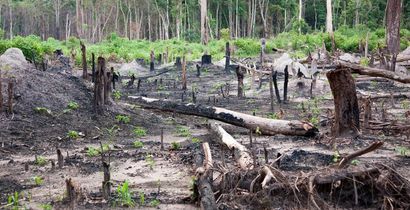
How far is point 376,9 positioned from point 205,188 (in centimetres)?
5192

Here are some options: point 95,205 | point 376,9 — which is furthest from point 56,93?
point 376,9

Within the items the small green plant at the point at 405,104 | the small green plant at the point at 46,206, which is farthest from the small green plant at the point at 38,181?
the small green plant at the point at 405,104

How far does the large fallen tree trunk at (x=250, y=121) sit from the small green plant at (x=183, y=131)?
493 millimetres

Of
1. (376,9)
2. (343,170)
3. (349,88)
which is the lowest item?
(343,170)

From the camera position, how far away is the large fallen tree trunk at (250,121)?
35.4 ft

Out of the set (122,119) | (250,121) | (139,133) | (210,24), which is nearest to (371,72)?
(250,121)

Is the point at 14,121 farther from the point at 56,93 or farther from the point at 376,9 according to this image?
the point at 376,9

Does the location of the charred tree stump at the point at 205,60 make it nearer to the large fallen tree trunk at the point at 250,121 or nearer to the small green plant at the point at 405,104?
the small green plant at the point at 405,104

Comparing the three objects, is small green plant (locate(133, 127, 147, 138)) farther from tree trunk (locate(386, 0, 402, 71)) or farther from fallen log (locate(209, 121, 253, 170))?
tree trunk (locate(386, 0, 402, 71))

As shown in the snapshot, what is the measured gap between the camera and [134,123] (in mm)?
13258

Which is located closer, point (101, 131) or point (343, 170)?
point (343, 170)

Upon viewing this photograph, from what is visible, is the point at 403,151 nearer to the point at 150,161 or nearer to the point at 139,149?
the point at 150,161

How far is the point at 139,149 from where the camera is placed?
33.6ft

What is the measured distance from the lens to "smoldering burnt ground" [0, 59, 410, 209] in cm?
718
